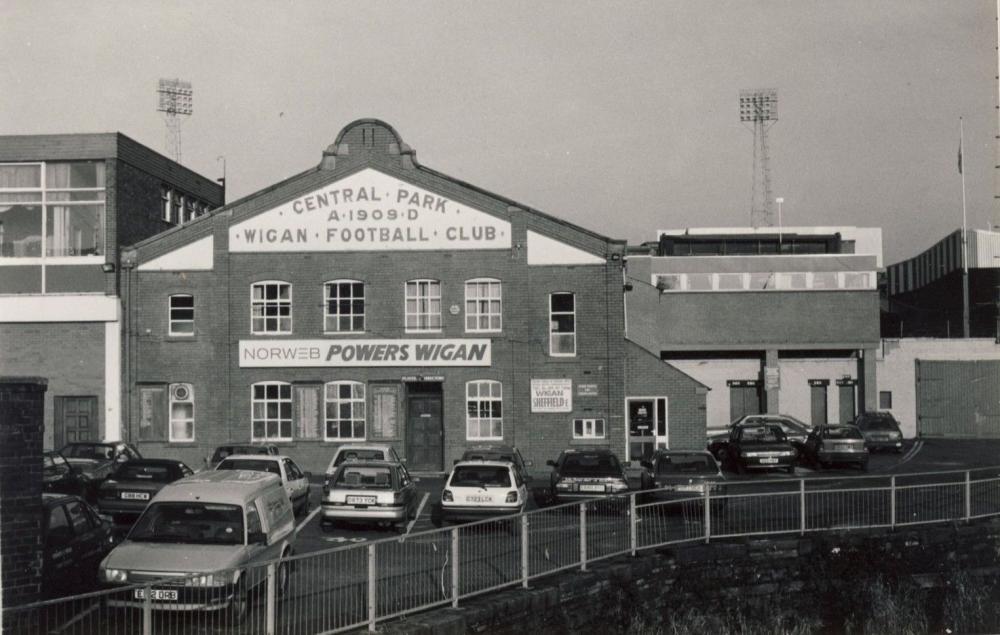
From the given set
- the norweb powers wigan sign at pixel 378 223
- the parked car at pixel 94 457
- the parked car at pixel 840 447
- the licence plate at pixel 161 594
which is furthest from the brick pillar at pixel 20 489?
the parked car at pixel 840 447

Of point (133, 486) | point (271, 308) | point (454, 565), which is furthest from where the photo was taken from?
point (271, 308)

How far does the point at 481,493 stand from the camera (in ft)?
65.8

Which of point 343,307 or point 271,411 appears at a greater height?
point 343,307

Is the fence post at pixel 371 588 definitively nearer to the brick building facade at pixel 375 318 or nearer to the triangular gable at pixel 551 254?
the brick building facade at pixel 375 318

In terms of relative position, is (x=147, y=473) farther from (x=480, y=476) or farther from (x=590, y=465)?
(x=590, y=465)

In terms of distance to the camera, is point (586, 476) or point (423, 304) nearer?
point (586, 476)

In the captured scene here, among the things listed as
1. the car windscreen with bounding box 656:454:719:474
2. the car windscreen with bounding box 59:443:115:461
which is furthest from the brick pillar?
the car windscreen with bounding box 59:443:115:461

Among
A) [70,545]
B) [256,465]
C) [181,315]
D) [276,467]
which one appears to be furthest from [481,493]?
[181,315]

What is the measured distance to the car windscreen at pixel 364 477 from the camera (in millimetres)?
20016

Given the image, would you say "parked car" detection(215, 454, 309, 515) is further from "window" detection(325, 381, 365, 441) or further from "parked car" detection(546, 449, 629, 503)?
"window" detection(325, 381, 365, 441)

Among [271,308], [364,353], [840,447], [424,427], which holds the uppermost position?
[271,308]

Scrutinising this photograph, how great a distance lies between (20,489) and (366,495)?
904cm

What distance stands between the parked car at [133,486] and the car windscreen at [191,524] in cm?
703

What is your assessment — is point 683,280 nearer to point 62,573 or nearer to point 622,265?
point 622,265
